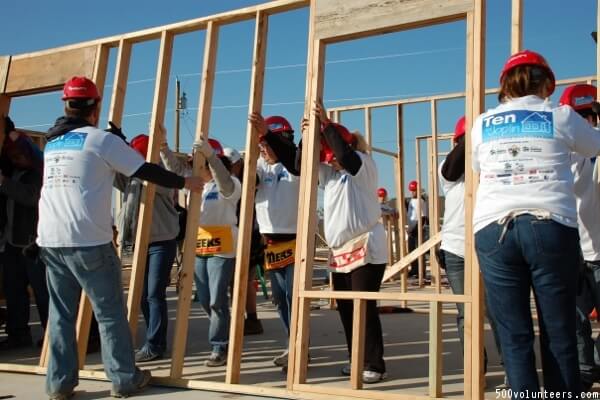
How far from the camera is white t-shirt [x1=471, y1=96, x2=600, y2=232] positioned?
2740 millimetres

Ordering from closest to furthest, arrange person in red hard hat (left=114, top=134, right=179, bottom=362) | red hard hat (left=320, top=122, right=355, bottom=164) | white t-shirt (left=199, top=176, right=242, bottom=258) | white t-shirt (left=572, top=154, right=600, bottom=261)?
white t-shirt (left=572, top=154, right=600, bottom=261) < red hard hat (left=320, top=122, right=355, bottom=164) < person in red hard hat (left=114, top=134, right=179, bottom=362) < white t-shirt (left=199, top=176, right=242, bottom=258)

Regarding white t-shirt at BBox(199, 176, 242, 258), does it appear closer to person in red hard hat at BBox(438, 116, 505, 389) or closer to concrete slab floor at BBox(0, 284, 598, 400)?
concrete slab floor at BBox(0, 284, 598, 400)

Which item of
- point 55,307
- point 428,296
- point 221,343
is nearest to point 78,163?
point 55,307

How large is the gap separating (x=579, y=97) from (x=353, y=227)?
166 centimetres

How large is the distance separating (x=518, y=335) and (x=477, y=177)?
1040 millimetres

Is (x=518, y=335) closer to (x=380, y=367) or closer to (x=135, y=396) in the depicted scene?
(x=380, y=367)

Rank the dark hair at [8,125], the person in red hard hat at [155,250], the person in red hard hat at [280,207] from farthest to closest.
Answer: the dark hair at [8,125], the person in red hard hat at [155,250], the person in red hard hat at [280,207]

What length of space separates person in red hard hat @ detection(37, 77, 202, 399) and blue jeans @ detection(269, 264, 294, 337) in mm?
1076

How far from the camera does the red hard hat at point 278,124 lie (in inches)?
184

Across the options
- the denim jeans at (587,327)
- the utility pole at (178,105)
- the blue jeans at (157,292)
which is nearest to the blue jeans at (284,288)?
the blue jeans at (157,292)

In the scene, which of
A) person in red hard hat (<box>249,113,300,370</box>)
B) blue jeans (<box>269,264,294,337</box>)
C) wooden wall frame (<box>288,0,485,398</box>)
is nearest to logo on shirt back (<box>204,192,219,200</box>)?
person in red hard hat (<box>249,113,300,370</box>)

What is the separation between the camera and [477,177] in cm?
350

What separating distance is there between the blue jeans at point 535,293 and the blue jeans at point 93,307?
2344mm

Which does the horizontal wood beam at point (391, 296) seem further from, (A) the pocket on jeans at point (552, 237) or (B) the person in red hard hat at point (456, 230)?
(A) the pocket on jeans at point (552, 237)
